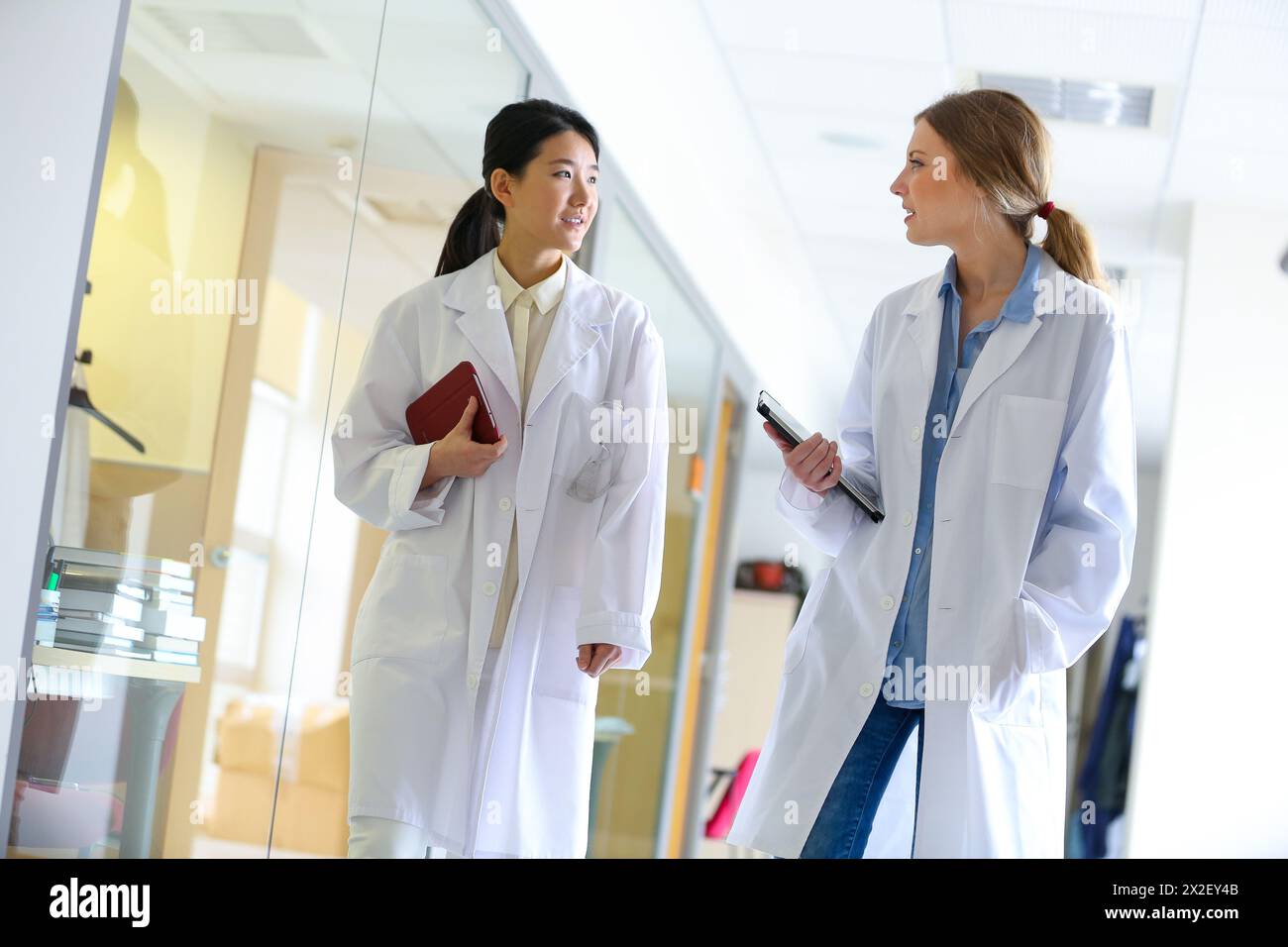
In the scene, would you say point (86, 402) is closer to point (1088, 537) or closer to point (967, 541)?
point (967, 541)

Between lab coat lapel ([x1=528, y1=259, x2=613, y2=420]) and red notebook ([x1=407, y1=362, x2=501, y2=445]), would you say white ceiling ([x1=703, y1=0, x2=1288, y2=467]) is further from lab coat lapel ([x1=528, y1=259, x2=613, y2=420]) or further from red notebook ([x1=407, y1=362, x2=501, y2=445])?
red notebook ([x1=407, y1=362, x2=501, y2=445])

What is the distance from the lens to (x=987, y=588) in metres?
1.91

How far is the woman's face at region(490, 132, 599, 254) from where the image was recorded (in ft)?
7.18

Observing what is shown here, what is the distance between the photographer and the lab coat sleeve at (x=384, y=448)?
2.03 metres

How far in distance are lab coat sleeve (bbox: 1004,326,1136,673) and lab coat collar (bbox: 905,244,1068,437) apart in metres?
0.11

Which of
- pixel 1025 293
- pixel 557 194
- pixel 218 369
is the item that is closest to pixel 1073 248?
pixel 1025 293

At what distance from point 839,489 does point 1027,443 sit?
0.27 meters

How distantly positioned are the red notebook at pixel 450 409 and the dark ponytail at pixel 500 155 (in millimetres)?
291

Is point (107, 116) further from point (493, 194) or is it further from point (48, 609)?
point (48, 609)

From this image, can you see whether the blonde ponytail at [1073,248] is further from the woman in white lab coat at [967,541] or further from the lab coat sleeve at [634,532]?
the lab coat sleeve at [634,532]

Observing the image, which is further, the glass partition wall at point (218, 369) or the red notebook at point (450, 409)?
the glass partition wall at point (218, 369)

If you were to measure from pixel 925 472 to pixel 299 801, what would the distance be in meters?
1.80

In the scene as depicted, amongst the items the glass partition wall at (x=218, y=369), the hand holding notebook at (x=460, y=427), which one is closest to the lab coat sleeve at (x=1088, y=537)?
the hand holding notebook at (x=460, y=427)
